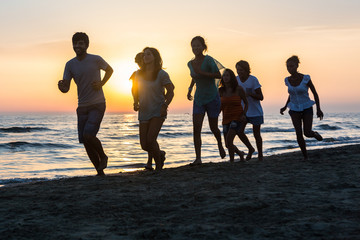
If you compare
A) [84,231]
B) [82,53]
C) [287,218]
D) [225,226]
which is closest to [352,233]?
[287,218]

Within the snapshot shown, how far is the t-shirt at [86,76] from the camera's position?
6102mm

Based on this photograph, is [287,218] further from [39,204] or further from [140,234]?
[39,204]

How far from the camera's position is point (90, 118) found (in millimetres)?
6121

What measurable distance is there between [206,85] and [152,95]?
108 centimetres

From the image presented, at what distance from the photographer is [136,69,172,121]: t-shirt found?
615cm

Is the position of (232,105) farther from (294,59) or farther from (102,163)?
(102,163)

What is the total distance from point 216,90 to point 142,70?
133 centimetres

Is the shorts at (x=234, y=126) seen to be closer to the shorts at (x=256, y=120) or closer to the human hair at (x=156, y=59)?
the shorts at (x=256, y=120)

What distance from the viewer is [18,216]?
3613mm

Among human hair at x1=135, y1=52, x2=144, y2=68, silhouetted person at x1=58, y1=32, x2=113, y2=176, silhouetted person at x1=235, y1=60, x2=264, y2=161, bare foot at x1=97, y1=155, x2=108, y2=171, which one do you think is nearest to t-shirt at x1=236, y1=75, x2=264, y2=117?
silhouetted person at x1=235, y1=60, x2=264, y2=161

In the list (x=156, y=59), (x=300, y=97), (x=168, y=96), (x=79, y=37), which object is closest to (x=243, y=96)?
A: (x=300, y=97)

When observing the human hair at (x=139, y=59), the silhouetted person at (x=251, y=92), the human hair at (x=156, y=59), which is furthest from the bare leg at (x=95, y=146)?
the silhouetted person at (x=251, y=92)

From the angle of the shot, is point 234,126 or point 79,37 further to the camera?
point 234,126

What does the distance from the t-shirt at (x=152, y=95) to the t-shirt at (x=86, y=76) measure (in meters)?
0.66
